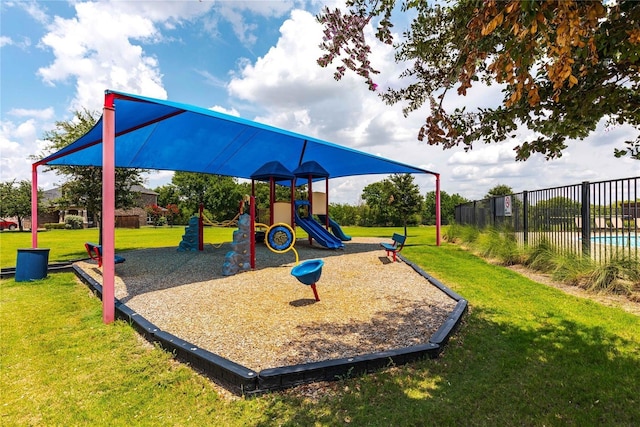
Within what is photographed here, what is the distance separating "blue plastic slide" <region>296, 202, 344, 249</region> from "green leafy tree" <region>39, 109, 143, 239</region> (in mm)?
6930

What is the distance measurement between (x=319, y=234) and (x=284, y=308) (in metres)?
7.09

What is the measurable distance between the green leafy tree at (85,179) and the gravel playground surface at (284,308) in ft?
16.7

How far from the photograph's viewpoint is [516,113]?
3.09 m

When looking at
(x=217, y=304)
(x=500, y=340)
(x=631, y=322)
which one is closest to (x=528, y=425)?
(x=500, y=340)

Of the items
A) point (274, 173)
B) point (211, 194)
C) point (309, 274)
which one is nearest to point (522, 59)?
point (309, 274)

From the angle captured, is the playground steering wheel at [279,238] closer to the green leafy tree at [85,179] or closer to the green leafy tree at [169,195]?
the green leafy tree at [85,179]

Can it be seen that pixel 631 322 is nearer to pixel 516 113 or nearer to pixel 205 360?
pixel 516 113

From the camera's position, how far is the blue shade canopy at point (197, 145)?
261 inches

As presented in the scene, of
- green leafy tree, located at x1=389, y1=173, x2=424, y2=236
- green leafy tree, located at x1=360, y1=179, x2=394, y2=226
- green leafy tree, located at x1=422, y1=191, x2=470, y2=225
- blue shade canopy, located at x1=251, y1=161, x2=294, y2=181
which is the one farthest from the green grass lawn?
green leafy tree, located at x1=422, y1=191, x2=470, y2=225

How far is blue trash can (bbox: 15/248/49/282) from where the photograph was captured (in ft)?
25.8

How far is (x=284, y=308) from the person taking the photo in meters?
5.19

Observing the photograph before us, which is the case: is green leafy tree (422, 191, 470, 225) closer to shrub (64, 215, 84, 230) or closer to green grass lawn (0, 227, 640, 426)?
green grass lawn (0, 227, 640, 426)

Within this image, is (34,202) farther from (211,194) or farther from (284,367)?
(211,194)

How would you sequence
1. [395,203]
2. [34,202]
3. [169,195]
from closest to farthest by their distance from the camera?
[34,202] → [395,203] → [169,195]
